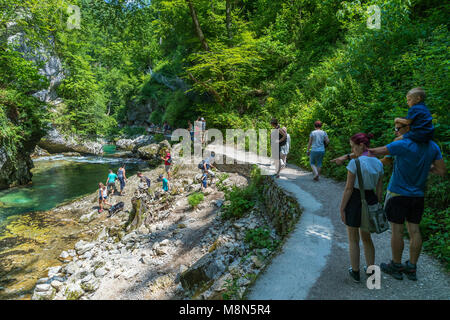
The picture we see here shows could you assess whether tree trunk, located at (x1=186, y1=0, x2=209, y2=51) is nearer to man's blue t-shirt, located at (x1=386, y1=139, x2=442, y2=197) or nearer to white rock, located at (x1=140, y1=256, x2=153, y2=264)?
white rock, located at (x1=140, y1=256, x2=153, y2=264)

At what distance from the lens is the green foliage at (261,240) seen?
5.30m

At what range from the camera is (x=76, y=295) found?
6.45m

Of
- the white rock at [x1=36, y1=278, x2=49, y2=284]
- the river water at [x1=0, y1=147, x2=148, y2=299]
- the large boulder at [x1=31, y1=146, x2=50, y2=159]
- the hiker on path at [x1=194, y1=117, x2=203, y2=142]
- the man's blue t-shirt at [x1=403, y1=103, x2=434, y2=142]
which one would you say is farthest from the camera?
the large boulder at [x1=31, y1=146, x2=50, y2=159]

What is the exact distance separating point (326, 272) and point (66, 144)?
105 feet

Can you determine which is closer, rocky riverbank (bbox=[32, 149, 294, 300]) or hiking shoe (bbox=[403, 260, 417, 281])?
hiking shoe (bbox=[403, 260, 417, 281])

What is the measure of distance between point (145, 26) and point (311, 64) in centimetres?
1040

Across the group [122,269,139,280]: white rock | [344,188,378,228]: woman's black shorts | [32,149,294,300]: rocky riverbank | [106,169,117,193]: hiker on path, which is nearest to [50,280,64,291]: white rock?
[32,149,294,300]: rocky riverbank

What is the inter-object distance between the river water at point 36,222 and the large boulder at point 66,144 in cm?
560

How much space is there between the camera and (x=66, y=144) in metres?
28.0

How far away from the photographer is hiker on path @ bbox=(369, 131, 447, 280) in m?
2.77

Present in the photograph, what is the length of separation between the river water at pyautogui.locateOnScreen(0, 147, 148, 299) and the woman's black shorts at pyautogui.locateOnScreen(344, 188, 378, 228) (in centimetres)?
907

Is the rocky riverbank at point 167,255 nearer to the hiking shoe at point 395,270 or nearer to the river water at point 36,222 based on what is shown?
the river water at point 36,222
